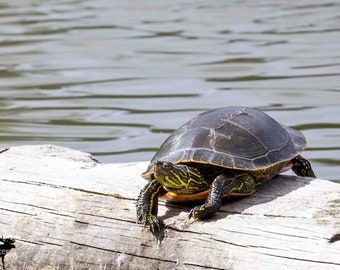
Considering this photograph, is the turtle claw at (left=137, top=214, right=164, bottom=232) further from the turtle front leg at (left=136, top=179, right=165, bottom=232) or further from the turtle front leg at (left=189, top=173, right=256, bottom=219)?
the turtle front leg at (left=189, top=173, right=256, bottom=219)

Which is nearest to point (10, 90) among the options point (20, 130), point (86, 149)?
point (20, 130)

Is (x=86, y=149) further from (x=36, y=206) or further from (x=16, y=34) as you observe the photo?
(x=16, y=34)

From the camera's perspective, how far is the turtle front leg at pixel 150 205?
3.90 metres

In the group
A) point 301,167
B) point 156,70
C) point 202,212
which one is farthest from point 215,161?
point 156,70

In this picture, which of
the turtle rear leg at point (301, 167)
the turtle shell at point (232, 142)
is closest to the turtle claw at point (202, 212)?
the turtle shell at point (232, 142)

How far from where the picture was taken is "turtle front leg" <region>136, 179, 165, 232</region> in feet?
12.8

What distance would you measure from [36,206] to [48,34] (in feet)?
27.6

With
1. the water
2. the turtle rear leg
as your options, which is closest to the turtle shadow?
the turtle rear leg

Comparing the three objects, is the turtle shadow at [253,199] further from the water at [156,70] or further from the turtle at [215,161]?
the water at [156,70]

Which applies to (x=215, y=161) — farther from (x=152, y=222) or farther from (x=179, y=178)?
(x=152, y=222)

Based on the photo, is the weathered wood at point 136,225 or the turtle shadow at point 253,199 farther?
the turtle shadow at point 253,199

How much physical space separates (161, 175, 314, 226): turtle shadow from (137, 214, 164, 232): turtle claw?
0.27ft

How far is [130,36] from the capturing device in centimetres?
1207

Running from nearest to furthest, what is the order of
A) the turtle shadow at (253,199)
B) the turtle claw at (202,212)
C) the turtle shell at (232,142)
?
1. the turtle claw at (202,212)
2. the turtle shadow at (253,199)
3. the turtle shell at (232,142)
